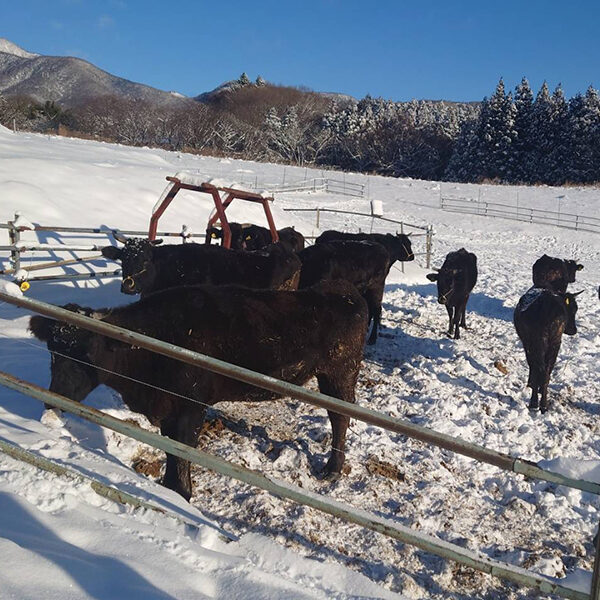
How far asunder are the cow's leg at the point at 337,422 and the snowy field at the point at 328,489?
6.0 inches

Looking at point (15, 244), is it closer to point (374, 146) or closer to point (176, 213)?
point (176, 213)

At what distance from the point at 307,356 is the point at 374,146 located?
208ft

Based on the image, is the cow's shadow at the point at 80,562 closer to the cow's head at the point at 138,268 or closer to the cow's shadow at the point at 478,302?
the cow's head at the point at 138,268

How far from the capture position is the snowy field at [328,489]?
98.0 inches

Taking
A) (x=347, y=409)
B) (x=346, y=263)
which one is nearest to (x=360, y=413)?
(x=347, y=409)

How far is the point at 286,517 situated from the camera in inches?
157

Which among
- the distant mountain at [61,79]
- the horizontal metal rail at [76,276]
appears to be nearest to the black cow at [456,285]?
the horizontal metal rail at [76,276]

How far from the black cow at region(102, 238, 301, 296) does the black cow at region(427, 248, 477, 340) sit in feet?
10.3

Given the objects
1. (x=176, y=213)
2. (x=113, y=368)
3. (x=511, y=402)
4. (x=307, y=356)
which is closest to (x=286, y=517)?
(x=307, y=356)

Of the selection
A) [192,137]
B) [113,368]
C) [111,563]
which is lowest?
[111,563]

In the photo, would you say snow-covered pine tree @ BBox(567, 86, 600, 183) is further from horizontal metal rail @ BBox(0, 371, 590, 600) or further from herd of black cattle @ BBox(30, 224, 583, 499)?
horizontal metal rail @ BBox(0, 371, 590, 600)

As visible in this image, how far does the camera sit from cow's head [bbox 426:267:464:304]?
9.63 m

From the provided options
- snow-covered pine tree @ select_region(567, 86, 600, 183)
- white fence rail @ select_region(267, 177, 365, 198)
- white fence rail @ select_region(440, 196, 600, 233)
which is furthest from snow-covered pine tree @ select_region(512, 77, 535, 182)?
white fence rail @ select_region(267, 177, 365, 198)

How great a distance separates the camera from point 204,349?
4227 millimetres
